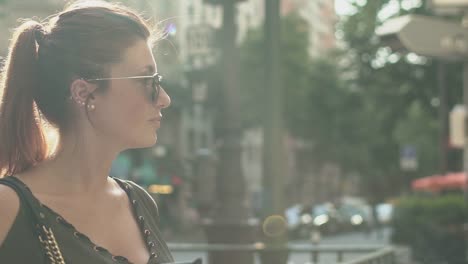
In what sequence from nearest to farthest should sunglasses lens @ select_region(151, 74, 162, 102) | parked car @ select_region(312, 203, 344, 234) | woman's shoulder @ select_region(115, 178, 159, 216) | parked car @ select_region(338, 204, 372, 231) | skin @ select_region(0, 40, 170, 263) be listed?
skin @ select_region(0, 40, 170, 263) → sunglasses lens @ select_region(151, 74, 162, 102) → woman's shoulder @ select_region(115, 178, 159, 216) → parked car @ select_region(312, 203, 344, 234) → parked car @ select_region(338, 204, 372, 231)

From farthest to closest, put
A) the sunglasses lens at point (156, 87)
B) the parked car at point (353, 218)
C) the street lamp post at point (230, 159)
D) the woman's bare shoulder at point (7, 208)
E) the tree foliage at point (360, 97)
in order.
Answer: the parked car at point (353, 218), the tree foliage at point (360, 97), the street lamp post at point (230, 159), the sunglasses lens at point (156, 87), the woman's bare shoulder at point (7, 208)

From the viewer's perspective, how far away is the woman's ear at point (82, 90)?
7.71 ft

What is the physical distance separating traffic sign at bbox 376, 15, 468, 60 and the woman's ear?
421 centimetres

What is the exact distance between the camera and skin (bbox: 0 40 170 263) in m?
2.29

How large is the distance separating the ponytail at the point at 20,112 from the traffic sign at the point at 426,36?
426cm

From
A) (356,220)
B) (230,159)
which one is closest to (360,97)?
(356,220)

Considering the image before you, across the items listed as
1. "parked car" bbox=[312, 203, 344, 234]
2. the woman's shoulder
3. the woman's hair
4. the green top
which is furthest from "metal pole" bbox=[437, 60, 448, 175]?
the green top

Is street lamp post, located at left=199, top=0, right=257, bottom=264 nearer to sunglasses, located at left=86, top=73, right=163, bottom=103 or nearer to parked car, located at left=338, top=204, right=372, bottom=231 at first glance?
sunglasses, located at left=86, top=73, right=163, bottom=103

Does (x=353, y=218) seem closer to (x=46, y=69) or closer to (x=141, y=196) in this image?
(x=141, y=196)

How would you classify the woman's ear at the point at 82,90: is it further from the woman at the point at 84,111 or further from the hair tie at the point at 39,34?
the hair tie at the point at 39,34

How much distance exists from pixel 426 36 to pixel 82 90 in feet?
15.4

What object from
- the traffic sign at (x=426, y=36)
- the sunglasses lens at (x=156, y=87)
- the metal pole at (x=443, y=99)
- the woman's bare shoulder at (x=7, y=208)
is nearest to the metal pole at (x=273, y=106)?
the traffic sign at (x=426, y=36)

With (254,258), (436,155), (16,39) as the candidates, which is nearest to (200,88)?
(254,258)

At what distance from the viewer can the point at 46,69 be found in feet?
7.64
